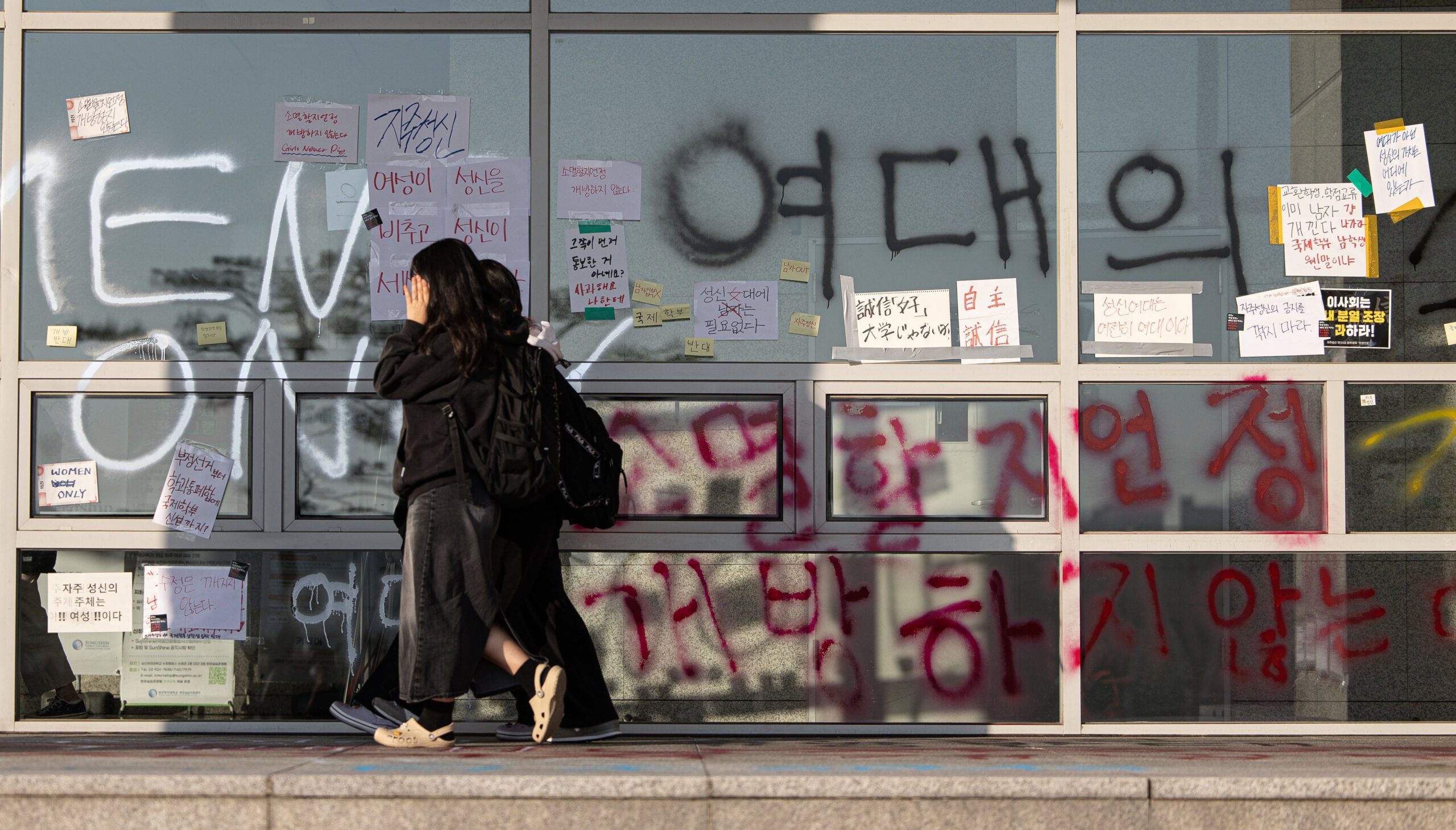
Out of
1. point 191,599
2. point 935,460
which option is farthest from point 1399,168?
point 191,599

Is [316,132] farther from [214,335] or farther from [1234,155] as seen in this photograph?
[1234,155]

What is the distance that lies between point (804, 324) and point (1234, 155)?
5.76 ft

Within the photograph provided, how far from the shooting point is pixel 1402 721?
496cm

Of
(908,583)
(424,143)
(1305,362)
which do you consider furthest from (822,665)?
(424,143)

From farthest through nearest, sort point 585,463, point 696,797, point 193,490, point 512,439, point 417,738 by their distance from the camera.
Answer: point 193,490
point 585,463
point 417,738
point 512,439
point 696,797

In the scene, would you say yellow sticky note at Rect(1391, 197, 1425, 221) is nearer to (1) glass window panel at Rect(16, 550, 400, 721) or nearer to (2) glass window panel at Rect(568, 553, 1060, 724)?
(2) glass window panel at Rect(568, 553, 1060, 724)

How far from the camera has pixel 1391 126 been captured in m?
5.04

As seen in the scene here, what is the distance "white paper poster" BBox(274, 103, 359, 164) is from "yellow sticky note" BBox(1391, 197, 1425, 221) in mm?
3947

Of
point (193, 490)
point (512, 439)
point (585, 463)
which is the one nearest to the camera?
point (512, 439)

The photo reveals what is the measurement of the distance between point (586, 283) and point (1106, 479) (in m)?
2.09

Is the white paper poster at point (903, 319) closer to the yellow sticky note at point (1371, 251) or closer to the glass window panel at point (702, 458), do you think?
the glass window panel at point (702, 458)

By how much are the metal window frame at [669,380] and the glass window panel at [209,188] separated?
0.20 ft

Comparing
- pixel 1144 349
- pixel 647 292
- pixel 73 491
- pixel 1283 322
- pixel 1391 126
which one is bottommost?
pixel 73 491

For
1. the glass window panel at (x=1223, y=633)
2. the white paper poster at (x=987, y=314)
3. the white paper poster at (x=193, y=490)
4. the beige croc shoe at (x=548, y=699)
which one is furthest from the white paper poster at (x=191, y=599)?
the glass window panel at (x=1223, y=633)
